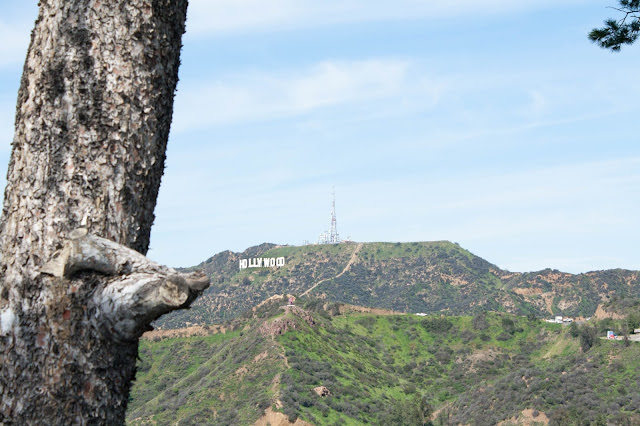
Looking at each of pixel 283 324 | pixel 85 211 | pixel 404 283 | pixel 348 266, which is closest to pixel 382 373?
pixel 283 324

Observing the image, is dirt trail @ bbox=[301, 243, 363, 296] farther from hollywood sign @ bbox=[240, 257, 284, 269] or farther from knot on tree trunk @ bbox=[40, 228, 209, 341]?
knot on tree trunk @ bbox=[40, 228, 209, 341]

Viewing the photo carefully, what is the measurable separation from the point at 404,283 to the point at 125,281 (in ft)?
430

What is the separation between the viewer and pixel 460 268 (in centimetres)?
13362

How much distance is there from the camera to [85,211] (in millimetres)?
2455

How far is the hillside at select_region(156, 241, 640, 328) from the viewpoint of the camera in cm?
11088

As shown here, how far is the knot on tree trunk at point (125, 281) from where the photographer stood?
2236mm

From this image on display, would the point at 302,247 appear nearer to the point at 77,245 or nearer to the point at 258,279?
the point at 258,279

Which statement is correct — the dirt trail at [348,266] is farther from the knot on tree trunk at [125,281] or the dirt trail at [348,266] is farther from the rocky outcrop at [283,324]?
the knot on tree trunk at [125,281]

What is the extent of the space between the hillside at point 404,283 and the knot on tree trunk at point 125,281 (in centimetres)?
9937

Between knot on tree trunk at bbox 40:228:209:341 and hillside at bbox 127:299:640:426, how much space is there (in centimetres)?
3824

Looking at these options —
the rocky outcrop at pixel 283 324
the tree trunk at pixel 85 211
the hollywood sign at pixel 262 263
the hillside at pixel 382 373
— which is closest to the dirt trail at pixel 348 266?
the hollywood sign at pixel 262 263

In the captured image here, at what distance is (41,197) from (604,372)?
50616 mm

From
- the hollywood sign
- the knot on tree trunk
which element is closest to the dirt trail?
the hollywood sign

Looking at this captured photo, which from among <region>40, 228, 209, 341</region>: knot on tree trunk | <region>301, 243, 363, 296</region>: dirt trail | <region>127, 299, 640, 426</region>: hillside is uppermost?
<region>301, 243, 363, 296</region>: dirt trail
